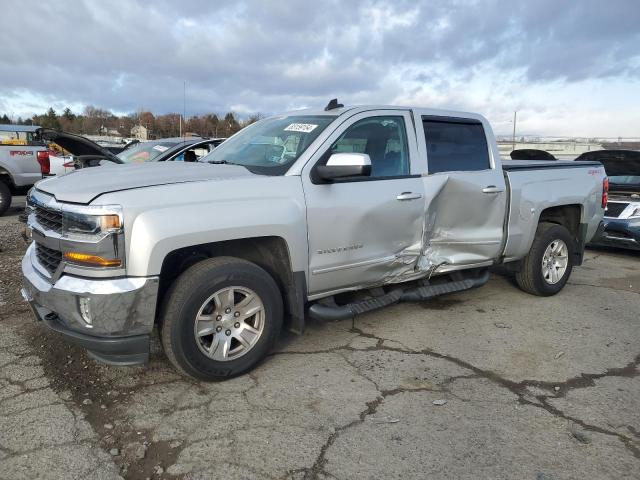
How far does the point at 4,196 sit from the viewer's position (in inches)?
382

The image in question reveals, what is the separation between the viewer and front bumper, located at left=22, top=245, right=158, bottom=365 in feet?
9.50

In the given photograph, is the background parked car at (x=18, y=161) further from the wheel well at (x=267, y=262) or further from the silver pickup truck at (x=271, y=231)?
the wheel well at (x=267, y=262)

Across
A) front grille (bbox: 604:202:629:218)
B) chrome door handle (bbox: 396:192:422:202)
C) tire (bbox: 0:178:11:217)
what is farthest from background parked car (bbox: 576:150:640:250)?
tire (bbox: 0:178:11:217)

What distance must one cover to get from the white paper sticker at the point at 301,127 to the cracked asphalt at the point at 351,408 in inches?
68.0

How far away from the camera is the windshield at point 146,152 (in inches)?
332

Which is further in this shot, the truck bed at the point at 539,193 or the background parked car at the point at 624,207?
the background parked car at the point at 624,207

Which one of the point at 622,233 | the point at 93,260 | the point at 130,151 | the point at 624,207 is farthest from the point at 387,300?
the point at 130,151

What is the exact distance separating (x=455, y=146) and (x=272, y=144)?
1.75 meters

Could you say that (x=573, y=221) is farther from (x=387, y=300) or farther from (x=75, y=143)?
(x=75, y=143)

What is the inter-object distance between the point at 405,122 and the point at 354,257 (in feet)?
4.33

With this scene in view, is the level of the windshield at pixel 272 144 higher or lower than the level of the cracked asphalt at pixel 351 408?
higher

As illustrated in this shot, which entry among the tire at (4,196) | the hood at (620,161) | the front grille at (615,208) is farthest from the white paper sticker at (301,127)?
the tire at (4,196)

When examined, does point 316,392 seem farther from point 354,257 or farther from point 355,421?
point 354,257

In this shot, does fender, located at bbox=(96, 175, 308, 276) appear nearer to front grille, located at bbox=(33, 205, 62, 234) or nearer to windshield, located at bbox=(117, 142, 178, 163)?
front grille, located at bbox=(33, 205, 62, 234)
